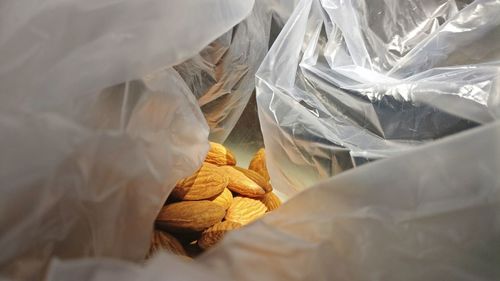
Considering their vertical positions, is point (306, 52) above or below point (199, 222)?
above

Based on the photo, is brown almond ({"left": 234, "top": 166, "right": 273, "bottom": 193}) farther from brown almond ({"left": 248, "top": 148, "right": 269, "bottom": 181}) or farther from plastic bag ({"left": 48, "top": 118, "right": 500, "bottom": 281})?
plastic bag ({"left": 48, "top": 118, "right": 500, "bottom": 281})

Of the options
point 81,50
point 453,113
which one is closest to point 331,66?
point 453,113

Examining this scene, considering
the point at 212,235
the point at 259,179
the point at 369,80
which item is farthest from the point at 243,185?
the point at 369,80

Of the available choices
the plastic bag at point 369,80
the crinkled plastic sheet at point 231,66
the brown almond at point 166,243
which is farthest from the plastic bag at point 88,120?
the plastic bag at point 369,80

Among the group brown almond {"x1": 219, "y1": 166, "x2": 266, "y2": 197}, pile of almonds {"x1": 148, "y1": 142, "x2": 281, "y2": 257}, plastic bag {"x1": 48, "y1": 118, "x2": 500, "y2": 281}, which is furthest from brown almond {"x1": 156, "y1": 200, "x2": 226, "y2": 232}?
plastic bag {"x1": 48, "y1": 118, "x2": 500, "y2": 281}

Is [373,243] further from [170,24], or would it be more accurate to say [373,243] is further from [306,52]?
[306,52]

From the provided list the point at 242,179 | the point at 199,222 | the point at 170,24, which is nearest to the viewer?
the point at 170,24

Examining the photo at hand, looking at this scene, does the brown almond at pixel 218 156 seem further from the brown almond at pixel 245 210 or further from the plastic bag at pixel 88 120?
the plastic bag at pixel 88 120
